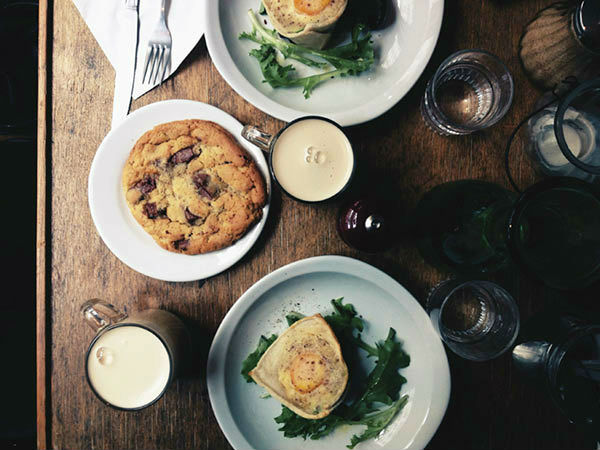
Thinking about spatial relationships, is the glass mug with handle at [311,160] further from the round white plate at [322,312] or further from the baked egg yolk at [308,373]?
the baked egg yolk at [308,373]

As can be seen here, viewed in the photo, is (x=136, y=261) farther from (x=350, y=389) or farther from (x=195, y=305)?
(x=350, y=389)

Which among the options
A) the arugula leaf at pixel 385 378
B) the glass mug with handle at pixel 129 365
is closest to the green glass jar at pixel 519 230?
the arugula leaf at pixel 385 378

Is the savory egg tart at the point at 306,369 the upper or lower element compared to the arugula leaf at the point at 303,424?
upper

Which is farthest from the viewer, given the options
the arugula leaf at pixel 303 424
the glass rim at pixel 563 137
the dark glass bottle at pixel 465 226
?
the arugula leaf at pixel 303 424

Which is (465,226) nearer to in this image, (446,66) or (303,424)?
(446,66)
